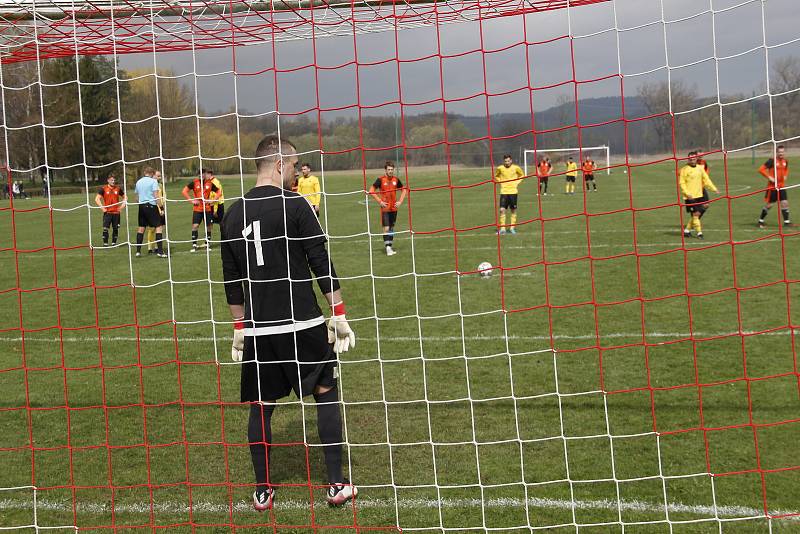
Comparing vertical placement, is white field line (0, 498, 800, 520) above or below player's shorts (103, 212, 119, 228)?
below

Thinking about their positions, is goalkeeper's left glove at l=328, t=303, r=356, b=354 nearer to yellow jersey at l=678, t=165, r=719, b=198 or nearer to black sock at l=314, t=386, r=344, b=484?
black sock at l=314, t=386, r=344, b=484

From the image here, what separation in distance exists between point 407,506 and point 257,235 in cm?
180

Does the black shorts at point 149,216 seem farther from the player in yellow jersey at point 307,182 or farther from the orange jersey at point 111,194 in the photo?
the player in yellow jersey at point 307,182

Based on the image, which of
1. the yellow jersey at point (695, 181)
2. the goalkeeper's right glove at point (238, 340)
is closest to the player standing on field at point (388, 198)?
the yellow jersey at point (695, 181)

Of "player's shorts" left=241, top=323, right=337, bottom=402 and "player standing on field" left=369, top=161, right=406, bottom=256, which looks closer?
"player's shorts" left=241, top=323, right=337, bottom=402

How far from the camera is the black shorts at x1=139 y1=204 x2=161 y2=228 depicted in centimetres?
1609

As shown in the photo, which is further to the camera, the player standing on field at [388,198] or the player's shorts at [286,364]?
the player standing on field at [388,198]

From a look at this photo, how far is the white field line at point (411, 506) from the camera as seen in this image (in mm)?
4145

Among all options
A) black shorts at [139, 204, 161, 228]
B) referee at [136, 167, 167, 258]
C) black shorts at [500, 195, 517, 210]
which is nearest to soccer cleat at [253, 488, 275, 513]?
referee at [136, 167, 167, 258]

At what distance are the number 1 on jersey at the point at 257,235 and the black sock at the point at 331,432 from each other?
89 centimetres

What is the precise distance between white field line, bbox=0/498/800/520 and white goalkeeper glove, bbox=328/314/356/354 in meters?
0.95

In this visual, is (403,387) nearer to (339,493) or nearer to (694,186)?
(339,493)

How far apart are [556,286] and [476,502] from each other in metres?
6.88

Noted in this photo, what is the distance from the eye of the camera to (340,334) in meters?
4.36
